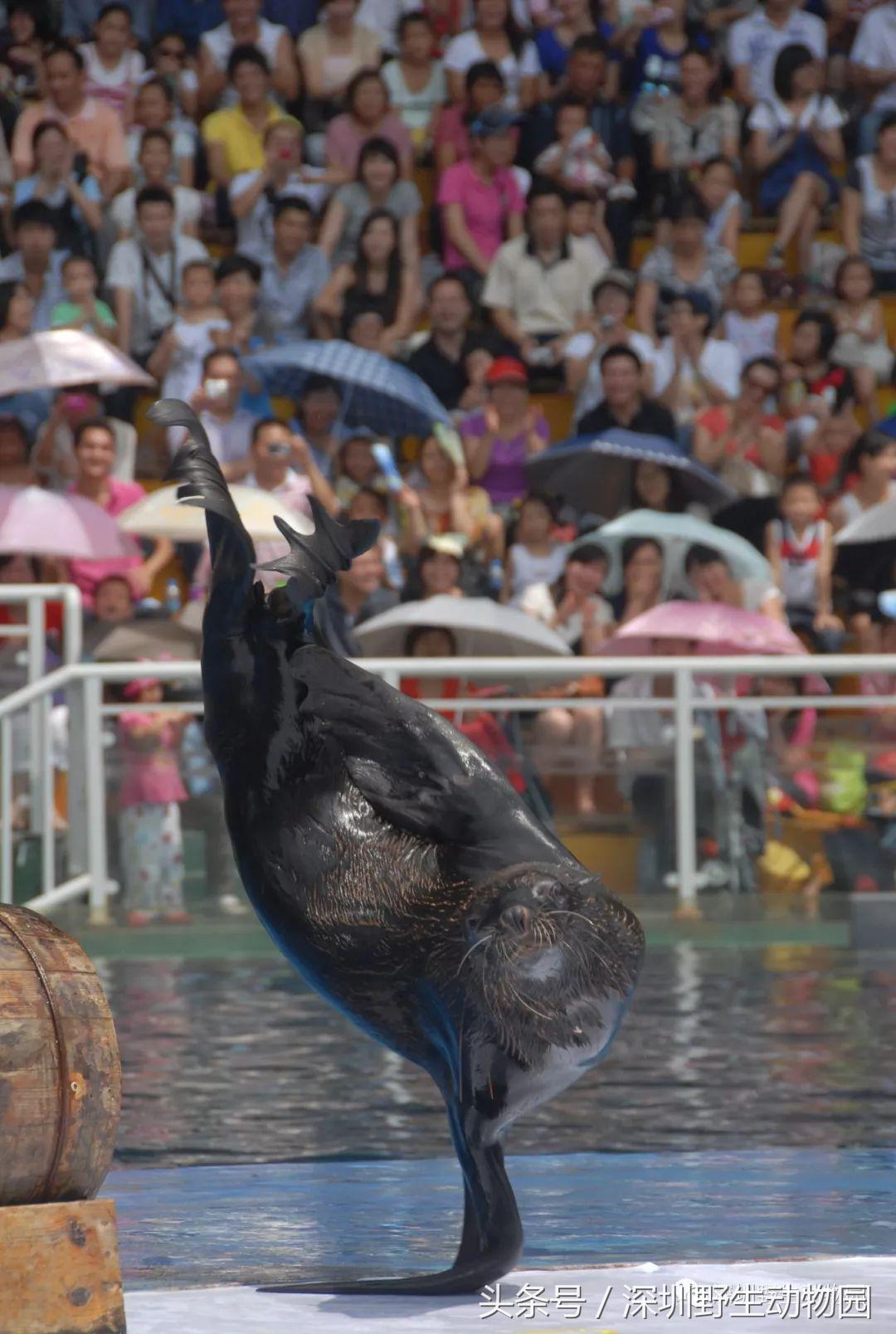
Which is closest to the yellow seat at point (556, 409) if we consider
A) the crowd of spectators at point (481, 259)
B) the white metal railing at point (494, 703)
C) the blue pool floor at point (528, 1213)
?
the crowd of spectators at point (481, 259)

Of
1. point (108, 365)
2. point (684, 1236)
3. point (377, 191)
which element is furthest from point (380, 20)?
point (684, 1236)

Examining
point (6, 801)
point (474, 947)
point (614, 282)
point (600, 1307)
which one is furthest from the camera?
point (614, 282)

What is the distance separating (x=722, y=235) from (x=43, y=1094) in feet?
45.7

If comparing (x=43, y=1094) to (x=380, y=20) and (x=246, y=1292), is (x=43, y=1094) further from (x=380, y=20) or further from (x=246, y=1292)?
(x=380, y=20)

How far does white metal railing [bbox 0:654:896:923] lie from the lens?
38.8 feet

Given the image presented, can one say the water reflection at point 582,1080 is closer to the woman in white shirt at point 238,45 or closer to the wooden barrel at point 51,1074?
the wooden barrel at point 51,1074

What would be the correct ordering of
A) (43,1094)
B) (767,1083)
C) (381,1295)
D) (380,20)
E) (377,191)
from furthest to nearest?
(380,20) → (377,191) → (767,1083) → (381,1295) → (43,1094)

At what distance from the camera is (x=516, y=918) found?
14.4 feet

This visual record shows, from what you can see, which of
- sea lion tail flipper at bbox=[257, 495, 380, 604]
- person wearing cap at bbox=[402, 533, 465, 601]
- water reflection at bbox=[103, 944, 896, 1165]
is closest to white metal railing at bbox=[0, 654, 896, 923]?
water reflection at bbox=[103, 944, 896, 1165]

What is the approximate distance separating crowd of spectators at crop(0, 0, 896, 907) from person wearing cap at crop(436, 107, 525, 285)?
23 millimetres

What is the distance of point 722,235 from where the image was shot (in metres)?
17.4

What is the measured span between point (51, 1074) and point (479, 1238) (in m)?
0.85

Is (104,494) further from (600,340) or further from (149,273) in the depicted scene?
(600,340)

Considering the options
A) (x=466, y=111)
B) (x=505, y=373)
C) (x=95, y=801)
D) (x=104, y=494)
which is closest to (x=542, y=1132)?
(x=95, y=801)
